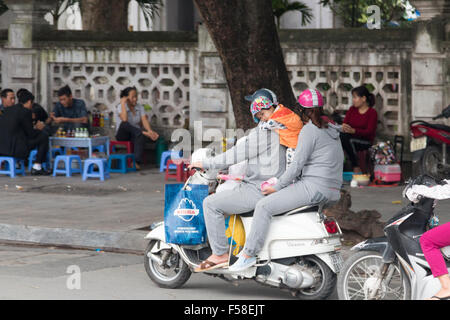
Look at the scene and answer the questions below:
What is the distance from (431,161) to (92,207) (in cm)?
473

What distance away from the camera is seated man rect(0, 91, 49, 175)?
1470cm

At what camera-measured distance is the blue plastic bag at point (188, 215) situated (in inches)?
301

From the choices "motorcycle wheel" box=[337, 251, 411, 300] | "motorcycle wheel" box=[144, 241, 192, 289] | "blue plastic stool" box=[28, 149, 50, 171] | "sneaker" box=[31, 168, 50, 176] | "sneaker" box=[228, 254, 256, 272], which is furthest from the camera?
"blue plastic stool" box=[28, 149, 50, 171]

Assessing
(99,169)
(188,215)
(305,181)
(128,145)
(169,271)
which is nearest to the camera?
(305,181)

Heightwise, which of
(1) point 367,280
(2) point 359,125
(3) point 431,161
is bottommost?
(1) point 367,280

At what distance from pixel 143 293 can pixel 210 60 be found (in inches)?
315

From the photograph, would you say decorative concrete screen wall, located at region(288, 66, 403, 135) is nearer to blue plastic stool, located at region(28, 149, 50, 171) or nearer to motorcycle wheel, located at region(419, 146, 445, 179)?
motorcycle wheel, located at region(419, 146, 445, 179)

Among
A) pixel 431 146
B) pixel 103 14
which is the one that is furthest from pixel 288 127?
pixel 103 14

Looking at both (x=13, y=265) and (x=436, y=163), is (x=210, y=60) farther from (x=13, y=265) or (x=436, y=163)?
(x=13, y=265)

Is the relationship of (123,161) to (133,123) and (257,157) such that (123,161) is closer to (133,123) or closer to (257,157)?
(133,123)

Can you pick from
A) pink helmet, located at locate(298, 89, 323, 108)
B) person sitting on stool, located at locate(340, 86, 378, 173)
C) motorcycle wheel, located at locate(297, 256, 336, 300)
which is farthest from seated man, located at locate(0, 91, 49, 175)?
motorcycle wheel, located at locate(297, 256, 336, 300)

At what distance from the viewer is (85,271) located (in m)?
8.55

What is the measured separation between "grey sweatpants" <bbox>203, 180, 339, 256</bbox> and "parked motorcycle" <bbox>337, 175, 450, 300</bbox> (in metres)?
0.67

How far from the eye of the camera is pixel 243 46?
10.1m
